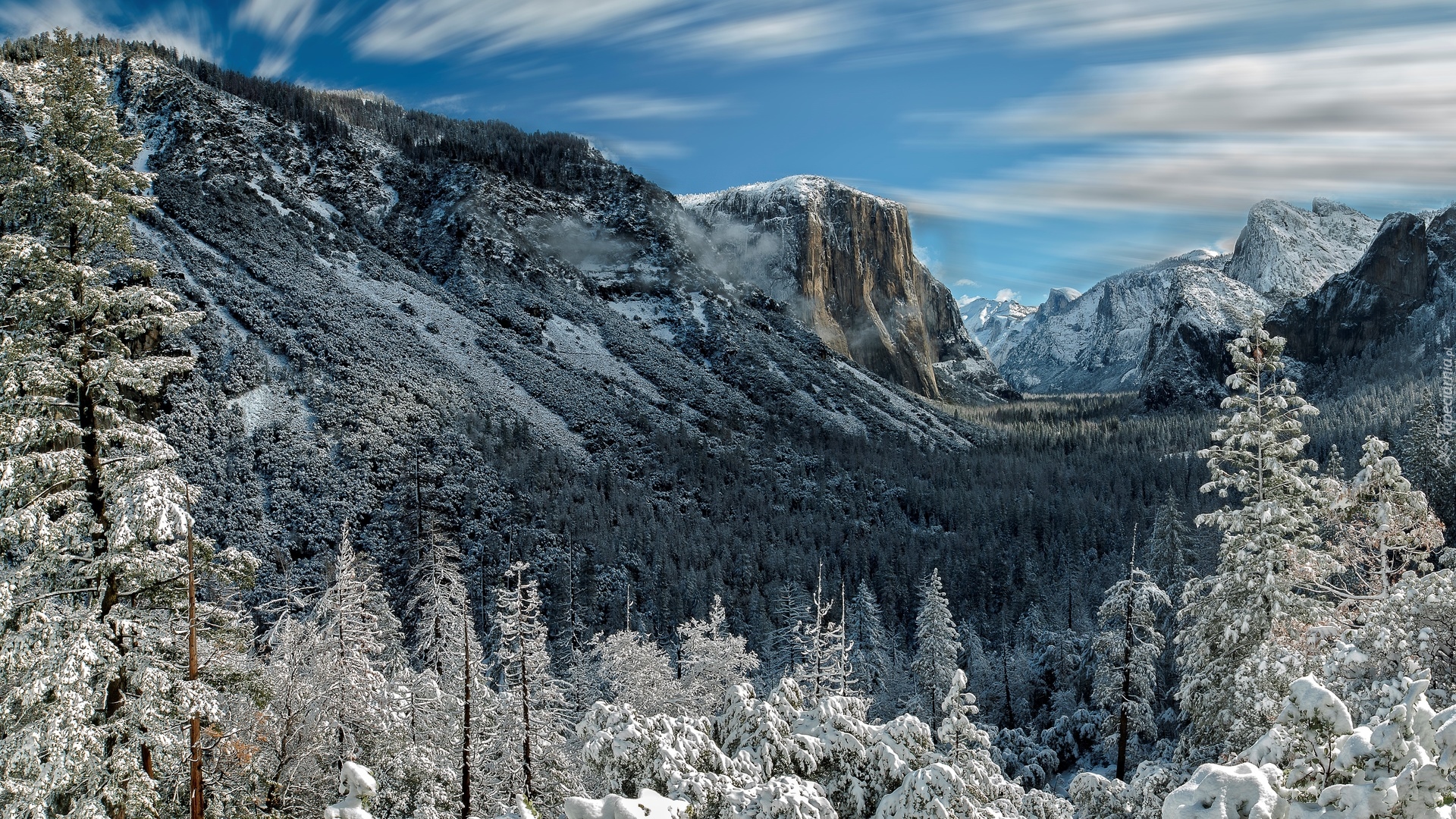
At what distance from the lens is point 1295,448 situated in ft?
52.7

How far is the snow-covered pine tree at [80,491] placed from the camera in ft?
29.9

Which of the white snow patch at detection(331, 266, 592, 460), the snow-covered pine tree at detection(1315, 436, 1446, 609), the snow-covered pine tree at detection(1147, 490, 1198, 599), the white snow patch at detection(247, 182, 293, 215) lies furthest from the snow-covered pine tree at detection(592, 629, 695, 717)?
the white snow patch at detection(247, 182, 293, 215)

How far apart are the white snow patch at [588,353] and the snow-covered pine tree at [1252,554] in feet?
407

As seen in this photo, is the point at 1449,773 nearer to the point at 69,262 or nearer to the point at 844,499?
the point at 69,262

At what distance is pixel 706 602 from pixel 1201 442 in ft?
542

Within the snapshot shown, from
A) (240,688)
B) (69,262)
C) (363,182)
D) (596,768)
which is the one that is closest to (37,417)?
(69,262)

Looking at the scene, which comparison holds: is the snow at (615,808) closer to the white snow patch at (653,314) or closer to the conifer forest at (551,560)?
the conifer forest at (551,560)

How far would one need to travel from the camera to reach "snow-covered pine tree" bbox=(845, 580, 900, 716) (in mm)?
49938

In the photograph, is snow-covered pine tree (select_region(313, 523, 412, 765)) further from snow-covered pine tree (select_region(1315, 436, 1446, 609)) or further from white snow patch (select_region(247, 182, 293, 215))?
white snow patch (select_region(247, 182, 293, 215))

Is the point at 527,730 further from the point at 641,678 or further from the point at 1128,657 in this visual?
the point at 1128,657

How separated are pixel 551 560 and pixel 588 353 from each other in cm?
7759

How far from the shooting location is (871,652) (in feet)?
182

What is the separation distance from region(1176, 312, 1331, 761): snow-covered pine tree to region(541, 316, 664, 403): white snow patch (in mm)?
124131

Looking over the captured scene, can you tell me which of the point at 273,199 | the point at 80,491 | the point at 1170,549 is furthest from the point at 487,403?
the point at 80,491
